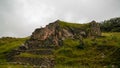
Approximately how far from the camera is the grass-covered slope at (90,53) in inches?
5906

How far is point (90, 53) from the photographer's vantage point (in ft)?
542

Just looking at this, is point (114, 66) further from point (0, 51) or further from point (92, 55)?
point (0, 51)

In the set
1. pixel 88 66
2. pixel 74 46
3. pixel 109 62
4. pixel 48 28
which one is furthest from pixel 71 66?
pixel 48 28

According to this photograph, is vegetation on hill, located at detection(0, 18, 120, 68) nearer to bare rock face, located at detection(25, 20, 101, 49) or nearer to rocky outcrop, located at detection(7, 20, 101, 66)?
rocky outcrop, located at detection(7, 20, 101, 66)

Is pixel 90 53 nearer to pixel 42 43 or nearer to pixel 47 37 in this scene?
pixel 42 43

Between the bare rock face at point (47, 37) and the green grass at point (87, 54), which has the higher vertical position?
the bare rock face at point (47, 37)

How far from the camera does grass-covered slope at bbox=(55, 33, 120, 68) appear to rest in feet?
492

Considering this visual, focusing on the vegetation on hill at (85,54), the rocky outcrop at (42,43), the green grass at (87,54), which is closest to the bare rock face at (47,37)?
the rocky outcrop at (42,43)

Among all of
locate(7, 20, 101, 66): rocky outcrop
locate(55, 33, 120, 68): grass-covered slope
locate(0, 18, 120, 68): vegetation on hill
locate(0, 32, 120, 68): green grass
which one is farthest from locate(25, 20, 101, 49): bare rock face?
locate(55, 33, 120, 68): grass-covered slope

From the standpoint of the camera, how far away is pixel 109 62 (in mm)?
149000

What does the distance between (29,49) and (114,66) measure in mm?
56654

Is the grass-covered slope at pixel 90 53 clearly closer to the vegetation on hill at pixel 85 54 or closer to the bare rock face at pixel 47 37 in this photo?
the vegetation on hill at pixel 85 54

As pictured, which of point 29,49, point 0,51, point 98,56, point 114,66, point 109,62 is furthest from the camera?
point 0,51

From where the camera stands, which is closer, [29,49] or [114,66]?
[114,66]
